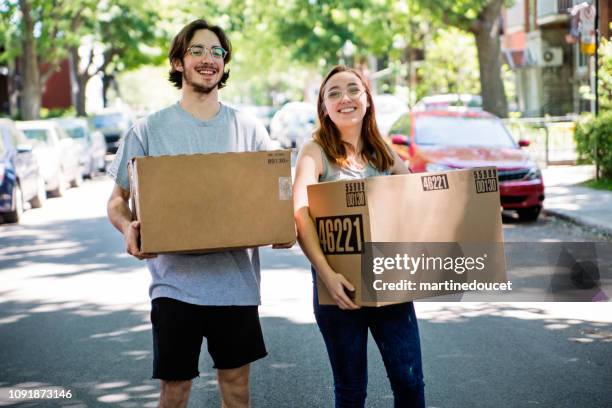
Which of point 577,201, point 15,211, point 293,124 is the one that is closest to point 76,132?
point 293,124

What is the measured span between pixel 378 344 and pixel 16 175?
45.6ft

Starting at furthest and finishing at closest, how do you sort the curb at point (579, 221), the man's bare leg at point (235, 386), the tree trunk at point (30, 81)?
the tree trunk at point (30, 81) < the curb at point (579, 221) < the man's bare leg at point (235, 386)

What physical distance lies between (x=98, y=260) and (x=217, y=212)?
8438 millimetres

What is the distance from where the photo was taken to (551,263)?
10766 millimetres

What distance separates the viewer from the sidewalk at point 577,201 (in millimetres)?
13695

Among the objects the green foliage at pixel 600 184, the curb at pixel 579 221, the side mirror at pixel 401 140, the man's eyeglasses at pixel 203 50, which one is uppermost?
the man's eyeglasses at pixel 203 50

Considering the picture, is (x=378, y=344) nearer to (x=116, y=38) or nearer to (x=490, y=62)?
(x=490, y=62)

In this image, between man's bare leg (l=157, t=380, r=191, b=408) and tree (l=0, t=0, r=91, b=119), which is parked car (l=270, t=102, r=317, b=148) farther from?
man's bare leg (l=157, t=380, r=191, b=408)

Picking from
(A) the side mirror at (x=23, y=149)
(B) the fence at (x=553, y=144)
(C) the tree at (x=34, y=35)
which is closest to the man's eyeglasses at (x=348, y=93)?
(A) the side mirror at (x=23, y=149)

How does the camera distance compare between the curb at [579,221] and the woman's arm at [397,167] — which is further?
the curb at [579,221]

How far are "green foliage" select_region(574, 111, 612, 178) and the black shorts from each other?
586 inches

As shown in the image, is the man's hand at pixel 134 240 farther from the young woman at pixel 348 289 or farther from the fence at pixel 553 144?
the fence at pixel 553 144

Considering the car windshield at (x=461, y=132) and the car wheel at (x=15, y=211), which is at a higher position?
the car windshield at (x=461, y=132)

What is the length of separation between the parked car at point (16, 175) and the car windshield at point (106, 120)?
20023 millimetres
